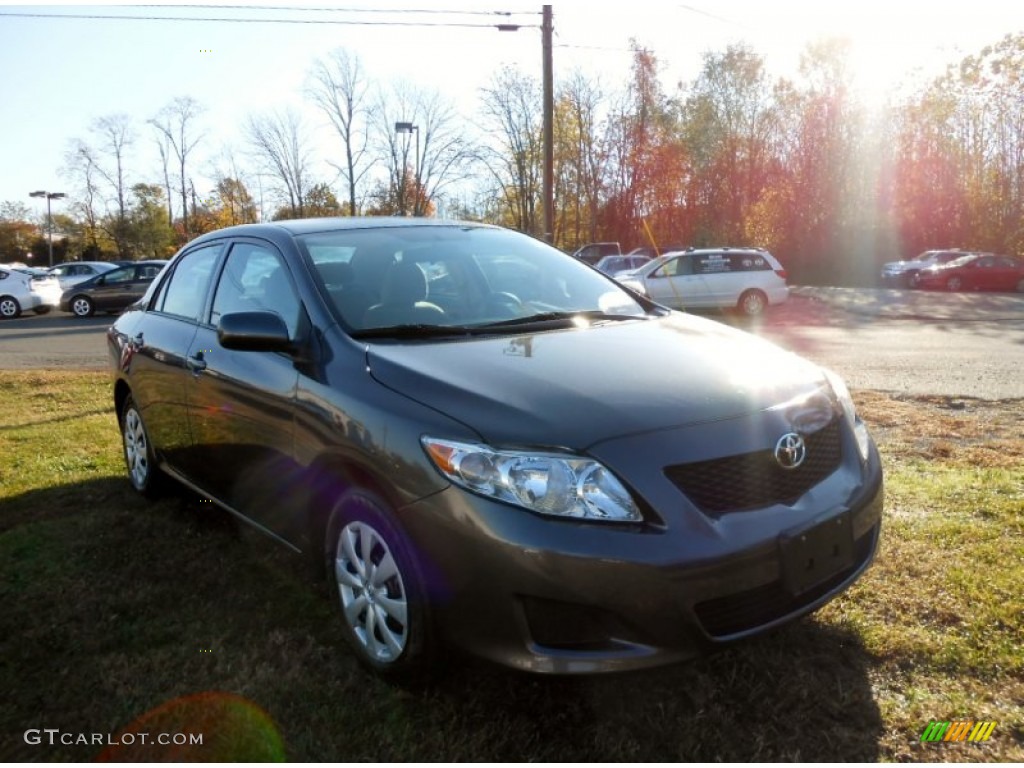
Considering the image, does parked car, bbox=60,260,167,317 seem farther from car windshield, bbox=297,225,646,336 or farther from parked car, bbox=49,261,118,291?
car windshield, bbox=297,225,646,336

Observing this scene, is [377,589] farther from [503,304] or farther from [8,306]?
[8,306]

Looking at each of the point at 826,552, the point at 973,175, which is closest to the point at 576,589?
the point at 826,552

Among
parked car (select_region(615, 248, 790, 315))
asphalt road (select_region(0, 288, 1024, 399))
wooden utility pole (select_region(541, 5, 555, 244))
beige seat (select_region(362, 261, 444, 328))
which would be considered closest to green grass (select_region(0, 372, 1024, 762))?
beige seat (select_region(362, 261, 444, 328))

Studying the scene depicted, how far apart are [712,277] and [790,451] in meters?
15.7

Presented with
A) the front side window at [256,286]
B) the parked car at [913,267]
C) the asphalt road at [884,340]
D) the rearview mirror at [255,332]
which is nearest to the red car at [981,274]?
the parked car at [913,267]

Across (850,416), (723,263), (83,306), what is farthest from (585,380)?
(83,306)

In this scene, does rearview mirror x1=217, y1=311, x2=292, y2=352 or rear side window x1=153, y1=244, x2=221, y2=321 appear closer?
rearview mirror x1=217, y1=311, x2=292, y2=352

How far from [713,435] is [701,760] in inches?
37.1

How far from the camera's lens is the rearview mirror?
286 centimetres

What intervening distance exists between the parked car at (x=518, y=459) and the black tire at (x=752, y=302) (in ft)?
48.7

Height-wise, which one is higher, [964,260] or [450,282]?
[964,260]

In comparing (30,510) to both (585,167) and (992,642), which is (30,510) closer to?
(992,642)

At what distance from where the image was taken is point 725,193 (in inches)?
1606

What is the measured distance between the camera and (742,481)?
224 centimetres
